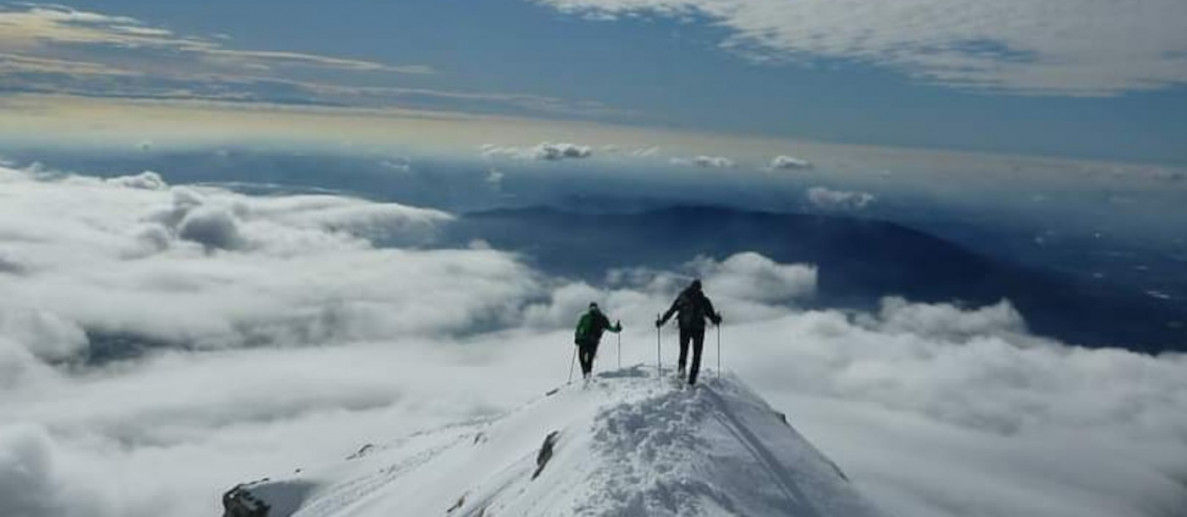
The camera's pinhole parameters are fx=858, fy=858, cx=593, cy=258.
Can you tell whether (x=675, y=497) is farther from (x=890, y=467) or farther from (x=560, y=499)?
(x=890, y=467)

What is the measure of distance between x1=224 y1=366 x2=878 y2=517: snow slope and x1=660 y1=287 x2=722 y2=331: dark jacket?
2.19 m

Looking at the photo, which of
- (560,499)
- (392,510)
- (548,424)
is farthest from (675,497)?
(392,510)

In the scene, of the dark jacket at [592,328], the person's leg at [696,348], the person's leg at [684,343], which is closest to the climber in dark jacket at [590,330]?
the dark jacket at [592,328]

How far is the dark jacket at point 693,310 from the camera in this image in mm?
27344

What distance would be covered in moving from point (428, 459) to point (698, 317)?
21.5 meters

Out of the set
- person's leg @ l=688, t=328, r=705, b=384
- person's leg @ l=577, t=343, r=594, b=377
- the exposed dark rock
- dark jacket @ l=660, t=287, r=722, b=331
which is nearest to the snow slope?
the exposed dark rock

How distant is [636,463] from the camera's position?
2122 cm

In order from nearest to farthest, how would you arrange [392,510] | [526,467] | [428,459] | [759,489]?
1. [759,489]
2. [526,467]
3. [392,510]
4. [428,459]

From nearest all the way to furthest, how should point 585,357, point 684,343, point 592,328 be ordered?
point 684,343
point 592,328
point 585,357

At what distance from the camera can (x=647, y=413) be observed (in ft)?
81.4

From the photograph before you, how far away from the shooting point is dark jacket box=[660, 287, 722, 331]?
27.3 meters

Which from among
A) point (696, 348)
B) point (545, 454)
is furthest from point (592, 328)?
point (545, 454)

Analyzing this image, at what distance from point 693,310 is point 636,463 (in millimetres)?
7472

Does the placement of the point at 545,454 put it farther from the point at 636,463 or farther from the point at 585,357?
the point at 585,357
